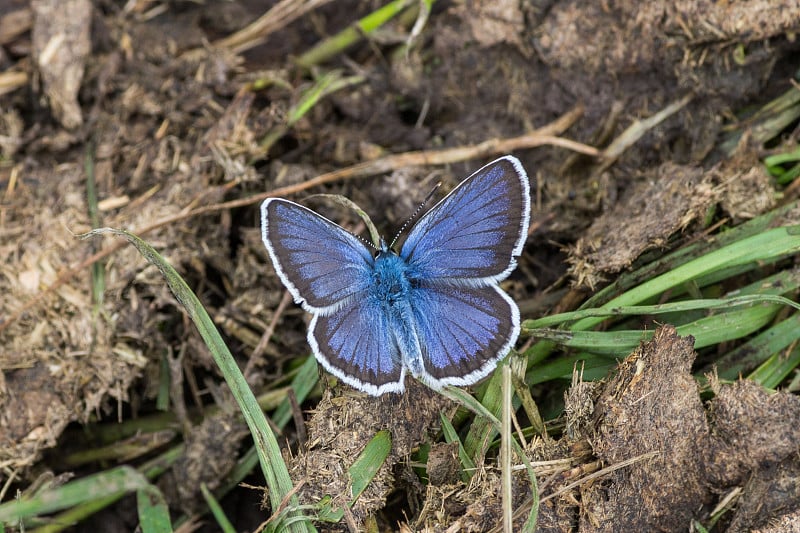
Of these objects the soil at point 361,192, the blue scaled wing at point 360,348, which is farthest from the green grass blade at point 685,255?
the blue scaled wing at point 360,348

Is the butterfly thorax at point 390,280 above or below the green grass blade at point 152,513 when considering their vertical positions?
above

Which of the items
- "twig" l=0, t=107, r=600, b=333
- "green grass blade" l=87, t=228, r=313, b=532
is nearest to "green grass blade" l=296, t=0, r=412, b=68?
"twig" l=0, t=107, r=600, b=333

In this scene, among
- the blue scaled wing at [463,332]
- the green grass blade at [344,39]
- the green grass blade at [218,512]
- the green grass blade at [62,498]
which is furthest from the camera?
the green grass blade at [344,39]

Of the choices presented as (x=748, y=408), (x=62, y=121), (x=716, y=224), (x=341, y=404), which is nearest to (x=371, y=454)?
(x=341, y=404)

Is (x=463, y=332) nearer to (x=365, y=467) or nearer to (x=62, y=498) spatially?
(x=365, y=467)

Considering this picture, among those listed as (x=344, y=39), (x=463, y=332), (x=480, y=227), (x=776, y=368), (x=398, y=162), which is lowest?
(x=776, y=368)

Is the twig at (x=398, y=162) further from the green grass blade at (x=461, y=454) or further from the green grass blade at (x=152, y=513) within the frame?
the green grass blade at (x=461, y=454)

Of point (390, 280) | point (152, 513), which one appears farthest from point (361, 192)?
point (152, 513)
